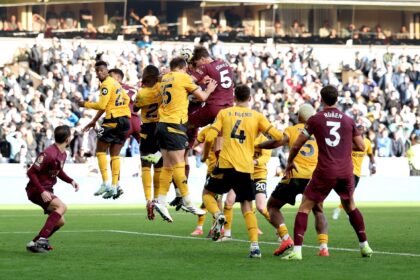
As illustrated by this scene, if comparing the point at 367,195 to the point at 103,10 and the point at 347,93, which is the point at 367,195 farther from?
the point at 103,10

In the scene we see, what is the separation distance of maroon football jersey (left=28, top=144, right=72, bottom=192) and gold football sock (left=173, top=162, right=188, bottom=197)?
10.8 ft

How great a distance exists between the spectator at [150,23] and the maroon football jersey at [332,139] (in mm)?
32070

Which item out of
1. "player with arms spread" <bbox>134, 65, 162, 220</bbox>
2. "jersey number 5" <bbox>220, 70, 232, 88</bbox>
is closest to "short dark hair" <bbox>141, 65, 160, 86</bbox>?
"player with arms spread" <bbox>134, 65, 162, 220</bbox>

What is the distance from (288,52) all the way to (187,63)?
2615 cm

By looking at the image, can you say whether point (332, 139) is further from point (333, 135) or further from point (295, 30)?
point (295, 30)

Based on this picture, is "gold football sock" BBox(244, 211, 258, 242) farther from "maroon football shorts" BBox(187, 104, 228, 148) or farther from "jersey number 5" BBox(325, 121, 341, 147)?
"maroon football shorts" BBox(187, 104, 228, 148)

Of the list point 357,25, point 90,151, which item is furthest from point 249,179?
point 357,25

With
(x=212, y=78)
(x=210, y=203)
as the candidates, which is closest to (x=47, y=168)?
(x=210, y=203)

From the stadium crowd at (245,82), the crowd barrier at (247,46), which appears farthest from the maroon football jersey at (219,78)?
the crowd barrier at (247,46)

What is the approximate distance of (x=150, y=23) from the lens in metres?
47.1

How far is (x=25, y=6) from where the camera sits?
1795 inches

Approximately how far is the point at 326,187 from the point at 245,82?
87.2 feet

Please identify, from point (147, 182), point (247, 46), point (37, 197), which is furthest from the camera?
point (247, 46)

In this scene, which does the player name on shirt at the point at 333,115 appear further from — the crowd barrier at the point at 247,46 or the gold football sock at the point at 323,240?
the crowd barrier at the point at 247,46
